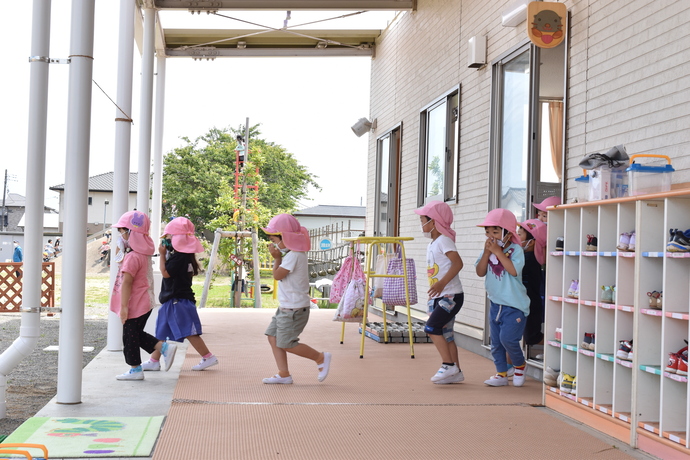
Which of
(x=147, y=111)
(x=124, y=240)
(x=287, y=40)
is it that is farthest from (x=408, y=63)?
(x=124, y=240)

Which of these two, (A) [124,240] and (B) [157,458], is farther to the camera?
(A) [124,240]

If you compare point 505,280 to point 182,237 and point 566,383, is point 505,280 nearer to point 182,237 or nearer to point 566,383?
point 566,383

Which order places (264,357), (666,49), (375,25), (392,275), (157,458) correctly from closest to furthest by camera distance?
(157,458), (666,49), (264,357), (392,275), (375,25)

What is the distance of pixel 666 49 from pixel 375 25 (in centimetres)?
Answer: 990

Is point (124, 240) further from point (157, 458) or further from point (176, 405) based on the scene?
point (157, 458)

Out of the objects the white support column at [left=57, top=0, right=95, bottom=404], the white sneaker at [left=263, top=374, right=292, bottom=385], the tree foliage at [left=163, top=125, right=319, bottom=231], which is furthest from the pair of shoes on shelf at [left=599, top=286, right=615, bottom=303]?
the tree foliage at [left=163, top=125, right=319, bottom=231]

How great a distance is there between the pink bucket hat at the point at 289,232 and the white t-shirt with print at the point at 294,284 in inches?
2.7

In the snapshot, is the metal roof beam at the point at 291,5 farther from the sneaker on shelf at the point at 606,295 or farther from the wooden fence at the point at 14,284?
the sneaker on shelf at the point at 606,295

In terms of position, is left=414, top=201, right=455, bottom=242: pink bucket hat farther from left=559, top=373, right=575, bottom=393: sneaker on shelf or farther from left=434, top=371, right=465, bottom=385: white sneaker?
left=559, top=373, right=575, bottom=393: sneaker on shelf

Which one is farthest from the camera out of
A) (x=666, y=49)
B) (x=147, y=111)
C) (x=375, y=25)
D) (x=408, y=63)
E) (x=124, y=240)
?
(x=375, y=25)

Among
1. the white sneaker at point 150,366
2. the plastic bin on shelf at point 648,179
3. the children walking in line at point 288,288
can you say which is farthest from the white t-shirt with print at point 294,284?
the plastic bin on shelf at point 648,179

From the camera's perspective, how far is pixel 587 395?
16.4 ft

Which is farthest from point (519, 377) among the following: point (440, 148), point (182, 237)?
point (440, 148)

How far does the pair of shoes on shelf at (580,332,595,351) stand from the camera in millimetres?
4955
